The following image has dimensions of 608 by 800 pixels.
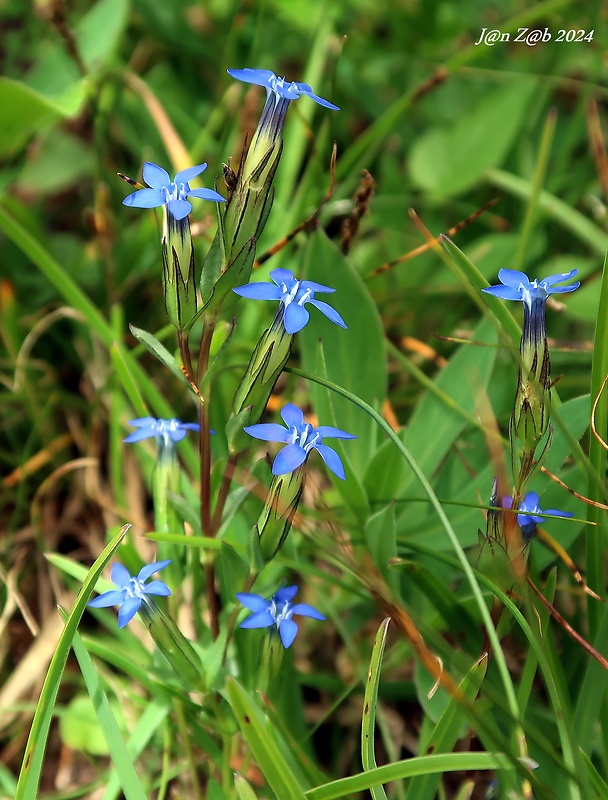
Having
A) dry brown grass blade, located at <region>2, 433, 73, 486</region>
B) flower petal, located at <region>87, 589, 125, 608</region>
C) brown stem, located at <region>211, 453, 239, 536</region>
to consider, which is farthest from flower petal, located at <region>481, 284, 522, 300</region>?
dry brown grass blade, located at <region>2, 433, 73, 486</region>

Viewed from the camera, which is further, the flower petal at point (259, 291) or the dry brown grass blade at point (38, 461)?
the dry brown grass blade at point (38, 461)

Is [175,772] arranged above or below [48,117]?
below

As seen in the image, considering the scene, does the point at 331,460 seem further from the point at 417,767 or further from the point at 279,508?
the point at 417,767

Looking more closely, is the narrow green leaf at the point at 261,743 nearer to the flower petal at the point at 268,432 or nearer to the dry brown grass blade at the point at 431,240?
the flower petal at the point at 268,432

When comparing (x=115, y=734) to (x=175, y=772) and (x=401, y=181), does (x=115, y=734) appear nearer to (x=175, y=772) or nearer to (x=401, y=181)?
(x=175, y=772)

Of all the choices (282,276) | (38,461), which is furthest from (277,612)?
(38,461)

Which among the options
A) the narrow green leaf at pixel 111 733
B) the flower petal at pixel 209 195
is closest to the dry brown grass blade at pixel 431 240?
the flower petal at pixel 209 195

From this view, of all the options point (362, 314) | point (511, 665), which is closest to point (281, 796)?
point (511, 665)
